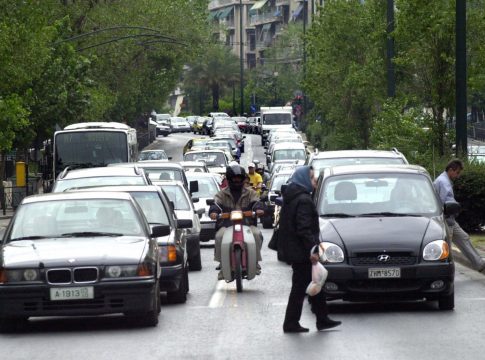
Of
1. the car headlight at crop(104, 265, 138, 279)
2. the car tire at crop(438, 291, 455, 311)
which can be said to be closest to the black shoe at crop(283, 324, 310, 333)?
the car headlight at crop(104, 265, 138, 279)

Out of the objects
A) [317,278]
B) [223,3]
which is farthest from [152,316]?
[223,3]

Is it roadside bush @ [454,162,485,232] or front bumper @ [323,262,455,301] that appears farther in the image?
roadside bush @ [454,162,485,232]

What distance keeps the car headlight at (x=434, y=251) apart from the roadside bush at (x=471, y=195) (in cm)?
1044

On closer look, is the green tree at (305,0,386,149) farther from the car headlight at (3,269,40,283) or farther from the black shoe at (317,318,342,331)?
the car headlight at (3,269,40,283)

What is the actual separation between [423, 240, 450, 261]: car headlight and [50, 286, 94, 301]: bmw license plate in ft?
12.2

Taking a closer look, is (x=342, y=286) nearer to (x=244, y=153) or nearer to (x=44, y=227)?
(x=44, y=227)

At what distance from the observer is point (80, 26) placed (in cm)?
6225

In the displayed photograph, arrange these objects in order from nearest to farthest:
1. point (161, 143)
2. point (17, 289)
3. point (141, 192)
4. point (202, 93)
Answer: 1. point (17, 289)
2. point (141, 192)
3. point (161, 143)
4. point (202, 93)

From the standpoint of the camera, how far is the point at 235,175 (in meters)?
18.6

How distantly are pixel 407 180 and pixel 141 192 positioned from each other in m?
3.94

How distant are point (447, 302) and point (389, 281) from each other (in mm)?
756

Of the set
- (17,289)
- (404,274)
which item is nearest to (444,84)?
(404,274)

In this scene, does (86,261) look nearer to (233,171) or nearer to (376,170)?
(376,170)

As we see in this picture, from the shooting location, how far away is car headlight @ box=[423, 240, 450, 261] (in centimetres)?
1506
